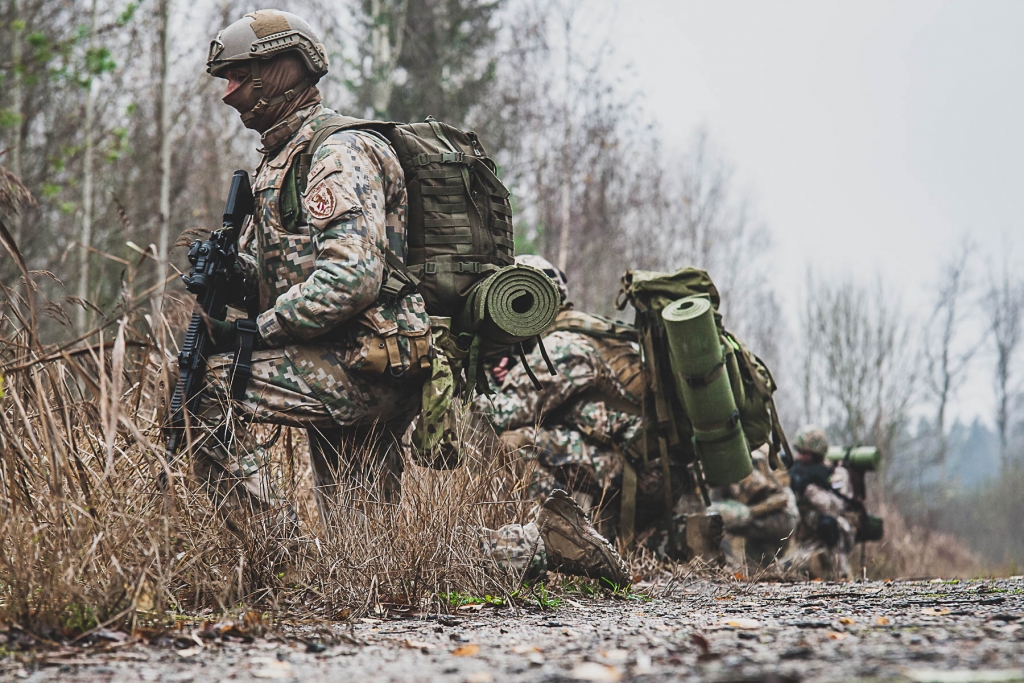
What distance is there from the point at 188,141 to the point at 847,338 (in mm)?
20529

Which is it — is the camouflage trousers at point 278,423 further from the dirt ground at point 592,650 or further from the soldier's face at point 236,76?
the soldier's face at point 236,76

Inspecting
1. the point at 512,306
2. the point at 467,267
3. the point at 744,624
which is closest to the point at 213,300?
the point at 467,267

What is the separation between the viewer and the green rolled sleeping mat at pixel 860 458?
400 inches

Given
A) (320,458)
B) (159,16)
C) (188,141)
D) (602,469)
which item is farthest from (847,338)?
(320,458)

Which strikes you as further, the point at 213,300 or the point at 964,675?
the point at 213,300

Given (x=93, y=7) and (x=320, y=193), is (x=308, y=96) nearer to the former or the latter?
(x=320, y=193)

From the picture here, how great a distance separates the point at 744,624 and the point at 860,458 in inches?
311

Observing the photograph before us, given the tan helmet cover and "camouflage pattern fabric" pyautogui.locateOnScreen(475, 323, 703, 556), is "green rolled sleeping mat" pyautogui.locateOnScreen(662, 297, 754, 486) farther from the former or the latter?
the tan helmet cover

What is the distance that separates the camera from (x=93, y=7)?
45.0 ft

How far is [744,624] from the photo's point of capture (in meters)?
2.89

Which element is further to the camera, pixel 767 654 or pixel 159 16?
pixel 159 16

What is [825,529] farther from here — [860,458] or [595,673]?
[595,673]

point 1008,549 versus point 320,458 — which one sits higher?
point 320,458

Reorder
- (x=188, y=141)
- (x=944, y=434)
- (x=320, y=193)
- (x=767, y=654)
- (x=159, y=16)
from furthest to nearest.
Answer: (x=944, y=434) → (x=188, y=141) → (x=159, y=16) → (x=320, y=193) → (x=767, y=654)
